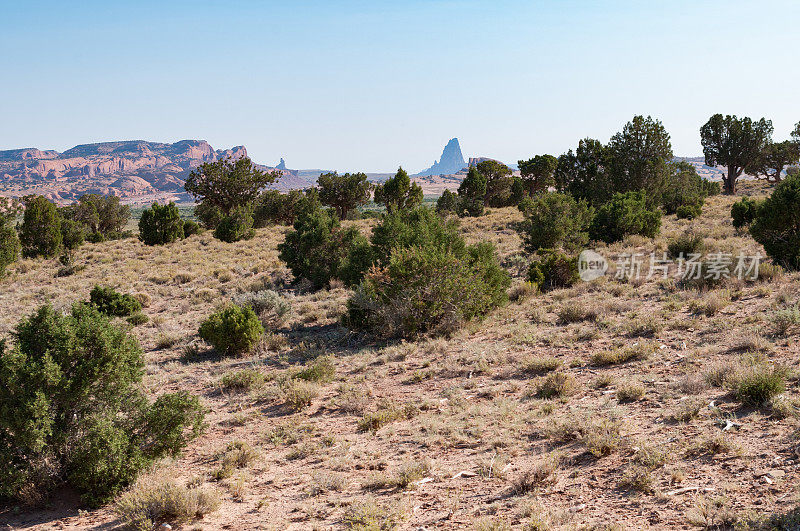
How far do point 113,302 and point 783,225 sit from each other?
71.6 ft

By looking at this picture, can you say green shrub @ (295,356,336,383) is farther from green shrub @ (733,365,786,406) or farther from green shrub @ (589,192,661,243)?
green shrub @ (589,192,661,243)

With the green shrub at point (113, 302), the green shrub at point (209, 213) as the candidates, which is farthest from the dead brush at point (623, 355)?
the green shrub at point (209, 213)

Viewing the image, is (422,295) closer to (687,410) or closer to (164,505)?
(687,410)

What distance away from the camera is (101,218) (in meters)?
41.7

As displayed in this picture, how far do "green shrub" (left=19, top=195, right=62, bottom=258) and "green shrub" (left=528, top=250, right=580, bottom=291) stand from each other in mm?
27556

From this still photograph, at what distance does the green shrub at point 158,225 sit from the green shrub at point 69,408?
99.5 feet

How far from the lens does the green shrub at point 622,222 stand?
23.6 m

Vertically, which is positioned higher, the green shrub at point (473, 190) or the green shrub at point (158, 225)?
the green shrub at point (473, 190)

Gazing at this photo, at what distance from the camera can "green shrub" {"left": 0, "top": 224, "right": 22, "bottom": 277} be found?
21.2m

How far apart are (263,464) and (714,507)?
204 inches

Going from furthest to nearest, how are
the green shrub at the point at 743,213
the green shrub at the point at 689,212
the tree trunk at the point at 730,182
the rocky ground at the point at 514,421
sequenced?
the tree trunk at the point at 730,182 → the green shrub at the point at 689,212 → the green shrub at the point at 743,213 → the rocky ground at the point at 514,421

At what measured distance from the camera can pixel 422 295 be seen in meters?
11.8

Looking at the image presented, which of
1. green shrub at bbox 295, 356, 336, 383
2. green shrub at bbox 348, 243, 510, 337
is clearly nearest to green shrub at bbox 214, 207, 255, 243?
green shrub at bbox 348, 243, 510, 337

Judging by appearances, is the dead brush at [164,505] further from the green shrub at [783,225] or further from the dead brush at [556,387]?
the green shrub at [783,225]
